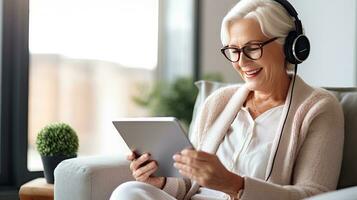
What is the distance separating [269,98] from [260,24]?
0.74 ft

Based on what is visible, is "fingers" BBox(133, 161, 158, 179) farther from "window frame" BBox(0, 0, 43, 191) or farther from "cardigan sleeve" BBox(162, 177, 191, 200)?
Answer: "window frame" BBox(0, 0, 43, 191)

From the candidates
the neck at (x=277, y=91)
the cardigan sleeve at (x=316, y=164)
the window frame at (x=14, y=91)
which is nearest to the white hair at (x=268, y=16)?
the neck at (x=277, y=91)

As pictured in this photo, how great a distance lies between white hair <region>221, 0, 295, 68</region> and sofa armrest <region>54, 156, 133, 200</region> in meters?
0.52

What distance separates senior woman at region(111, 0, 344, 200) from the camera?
1.30 meters

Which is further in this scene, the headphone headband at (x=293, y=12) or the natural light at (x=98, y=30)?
the natural light at (x=98, y=30)

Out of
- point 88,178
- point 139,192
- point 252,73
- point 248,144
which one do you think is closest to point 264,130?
point 248,144

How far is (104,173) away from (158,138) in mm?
298

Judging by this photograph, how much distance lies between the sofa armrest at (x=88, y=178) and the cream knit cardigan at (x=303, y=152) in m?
0.16

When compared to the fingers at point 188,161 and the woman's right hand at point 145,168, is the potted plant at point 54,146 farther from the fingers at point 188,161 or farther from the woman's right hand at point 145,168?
the fingers at point 188,161

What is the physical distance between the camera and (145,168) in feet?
4.53

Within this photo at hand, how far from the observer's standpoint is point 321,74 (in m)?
2.29

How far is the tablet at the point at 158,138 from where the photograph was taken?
119 centimetres

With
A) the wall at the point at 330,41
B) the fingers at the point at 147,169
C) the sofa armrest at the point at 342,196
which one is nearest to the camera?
the sofa armrest at the point at 342,196

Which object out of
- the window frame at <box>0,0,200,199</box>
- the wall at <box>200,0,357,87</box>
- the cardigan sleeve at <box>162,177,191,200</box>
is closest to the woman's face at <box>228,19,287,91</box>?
the cardigan sleeve at <box>162,177,191,200</box>
